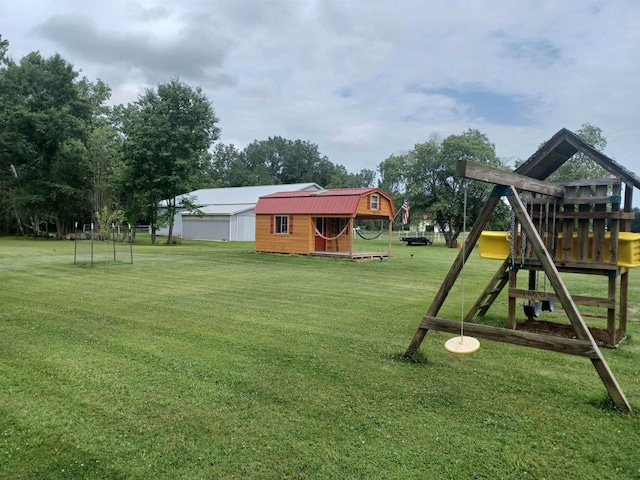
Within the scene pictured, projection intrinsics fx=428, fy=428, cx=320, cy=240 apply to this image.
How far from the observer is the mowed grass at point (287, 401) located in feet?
8.78

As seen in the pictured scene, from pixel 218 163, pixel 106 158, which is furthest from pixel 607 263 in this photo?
pixel 218 163

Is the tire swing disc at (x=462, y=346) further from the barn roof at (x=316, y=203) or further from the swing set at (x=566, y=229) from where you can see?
the barn roof at (x=316, y=203)

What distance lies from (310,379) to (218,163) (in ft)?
256

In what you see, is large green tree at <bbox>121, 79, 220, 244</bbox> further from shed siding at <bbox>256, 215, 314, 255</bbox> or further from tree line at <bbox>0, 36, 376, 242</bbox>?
shed siding at <bbox>256, 215, 314, 255</bbox>

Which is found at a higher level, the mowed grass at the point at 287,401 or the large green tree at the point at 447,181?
the large green tree at the point at 447,181

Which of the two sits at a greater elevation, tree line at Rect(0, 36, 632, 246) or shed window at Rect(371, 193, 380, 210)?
tree line at Rect(0, 36, 632, 246)

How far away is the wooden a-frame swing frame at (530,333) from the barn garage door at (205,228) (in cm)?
3106

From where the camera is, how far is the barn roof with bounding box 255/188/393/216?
18203 mm

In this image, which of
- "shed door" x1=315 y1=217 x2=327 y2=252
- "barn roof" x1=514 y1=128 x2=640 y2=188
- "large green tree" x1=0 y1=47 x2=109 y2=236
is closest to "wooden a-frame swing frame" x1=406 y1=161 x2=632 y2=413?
"barn roof" x1=514 y1=128 x2=640 y2=188

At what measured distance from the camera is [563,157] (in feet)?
19.4

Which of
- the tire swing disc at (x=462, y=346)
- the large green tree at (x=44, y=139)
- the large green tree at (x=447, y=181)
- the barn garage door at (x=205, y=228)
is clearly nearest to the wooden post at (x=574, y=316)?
the tire swing disc at (x=462, y=346)

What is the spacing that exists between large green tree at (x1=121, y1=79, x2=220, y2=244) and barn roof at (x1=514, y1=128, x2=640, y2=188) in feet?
80.2

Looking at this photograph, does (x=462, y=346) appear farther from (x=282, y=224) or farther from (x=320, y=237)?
(x=320, y=237)

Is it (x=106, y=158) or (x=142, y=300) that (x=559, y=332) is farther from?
(x=106, y=158)
